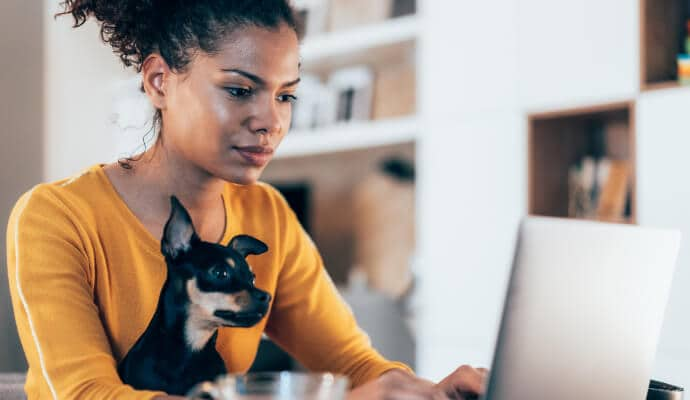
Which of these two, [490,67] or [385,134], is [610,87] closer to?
[490,67]

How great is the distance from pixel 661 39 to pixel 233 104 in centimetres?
199

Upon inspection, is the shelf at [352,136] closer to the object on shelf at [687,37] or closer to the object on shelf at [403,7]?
the object on shelf at [403,7]

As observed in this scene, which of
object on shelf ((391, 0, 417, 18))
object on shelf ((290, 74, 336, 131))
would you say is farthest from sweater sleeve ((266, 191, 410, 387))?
object on shelf ((290, 74, 336, 131))

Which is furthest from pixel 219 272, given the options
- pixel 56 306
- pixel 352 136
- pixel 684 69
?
pixel 352 136

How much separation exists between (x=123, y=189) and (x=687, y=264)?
1880mm

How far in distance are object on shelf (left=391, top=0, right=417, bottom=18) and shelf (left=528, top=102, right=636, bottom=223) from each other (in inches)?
33.6

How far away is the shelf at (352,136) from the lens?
10.6 feet

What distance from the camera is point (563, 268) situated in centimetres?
77

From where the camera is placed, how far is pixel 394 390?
2.47 feet

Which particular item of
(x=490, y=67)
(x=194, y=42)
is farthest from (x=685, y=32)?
(x=194, y=42)

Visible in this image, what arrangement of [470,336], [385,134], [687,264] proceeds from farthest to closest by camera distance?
[385,134] → [470,336] → [687,264]

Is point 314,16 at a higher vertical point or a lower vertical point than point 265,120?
higher

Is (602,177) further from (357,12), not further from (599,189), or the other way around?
(357,12)

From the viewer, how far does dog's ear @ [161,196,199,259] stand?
1.06 meters
